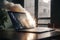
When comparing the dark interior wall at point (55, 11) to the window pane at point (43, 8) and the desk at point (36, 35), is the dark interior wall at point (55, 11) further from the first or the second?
the desk at point (36, 35)

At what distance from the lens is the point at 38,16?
3.65 meters

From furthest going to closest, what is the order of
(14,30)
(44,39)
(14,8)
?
(14,8) < (14,30) < (44,39)

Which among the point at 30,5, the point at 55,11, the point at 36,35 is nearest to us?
the point at 36,35

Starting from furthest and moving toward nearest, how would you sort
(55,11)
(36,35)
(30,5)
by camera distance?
(30,5)
(55,11)
(36,35)

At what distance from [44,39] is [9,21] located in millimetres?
550

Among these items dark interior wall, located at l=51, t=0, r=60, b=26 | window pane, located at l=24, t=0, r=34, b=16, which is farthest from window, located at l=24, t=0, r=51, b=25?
dark interior wall, located at l=51, t=0, r=60, b=26

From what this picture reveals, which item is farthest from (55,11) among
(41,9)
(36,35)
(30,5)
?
(36,35)

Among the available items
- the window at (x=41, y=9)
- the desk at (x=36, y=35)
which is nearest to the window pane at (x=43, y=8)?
the window at (x=41, y=9)

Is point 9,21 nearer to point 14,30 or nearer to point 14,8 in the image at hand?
point 14,30

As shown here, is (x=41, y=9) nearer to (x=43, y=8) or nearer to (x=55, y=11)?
(x=43, y=8)

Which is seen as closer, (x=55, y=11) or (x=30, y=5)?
(x=55, y=11)

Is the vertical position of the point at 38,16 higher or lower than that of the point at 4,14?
lower

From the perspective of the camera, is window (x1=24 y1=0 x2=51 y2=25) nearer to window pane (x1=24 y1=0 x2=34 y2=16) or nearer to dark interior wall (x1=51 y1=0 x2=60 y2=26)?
window pane (x1=24 y1=0 x2=34 y2=16)

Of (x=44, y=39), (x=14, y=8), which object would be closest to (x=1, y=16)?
(x=14, y=8)
